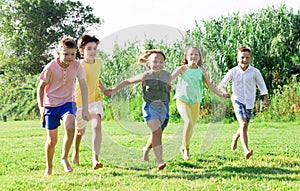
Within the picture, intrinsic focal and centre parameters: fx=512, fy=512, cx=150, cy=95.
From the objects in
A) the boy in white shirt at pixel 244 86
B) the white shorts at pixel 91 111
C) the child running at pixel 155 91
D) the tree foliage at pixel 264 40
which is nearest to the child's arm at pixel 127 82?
the child running at pixel 155 91

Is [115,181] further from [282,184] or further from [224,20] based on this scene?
[224,20]

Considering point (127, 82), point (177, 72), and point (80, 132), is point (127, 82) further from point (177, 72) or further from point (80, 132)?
point (80, 132)

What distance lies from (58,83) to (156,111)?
3.51ft

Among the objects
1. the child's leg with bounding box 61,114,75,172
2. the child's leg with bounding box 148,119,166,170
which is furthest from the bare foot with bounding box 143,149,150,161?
the child's leg with bounding box 61,114,75,172

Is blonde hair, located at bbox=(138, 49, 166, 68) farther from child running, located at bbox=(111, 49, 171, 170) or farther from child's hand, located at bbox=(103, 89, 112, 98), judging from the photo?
child's hand, located at bbox=(103, 89, 112, 98)

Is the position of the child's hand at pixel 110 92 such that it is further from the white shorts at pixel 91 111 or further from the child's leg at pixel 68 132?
the child's leg at pixel 68 132

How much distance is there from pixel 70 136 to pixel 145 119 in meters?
0.82

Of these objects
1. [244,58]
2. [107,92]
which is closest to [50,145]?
[107,92]

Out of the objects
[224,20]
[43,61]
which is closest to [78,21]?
[43,61]

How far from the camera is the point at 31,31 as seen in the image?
35375 millimetres

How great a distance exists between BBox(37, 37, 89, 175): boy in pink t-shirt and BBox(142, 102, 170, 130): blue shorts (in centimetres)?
65

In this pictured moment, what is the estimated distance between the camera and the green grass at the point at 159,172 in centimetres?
457

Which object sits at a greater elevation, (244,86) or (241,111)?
(244,86)

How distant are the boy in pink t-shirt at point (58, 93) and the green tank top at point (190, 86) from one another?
1.25 metres
